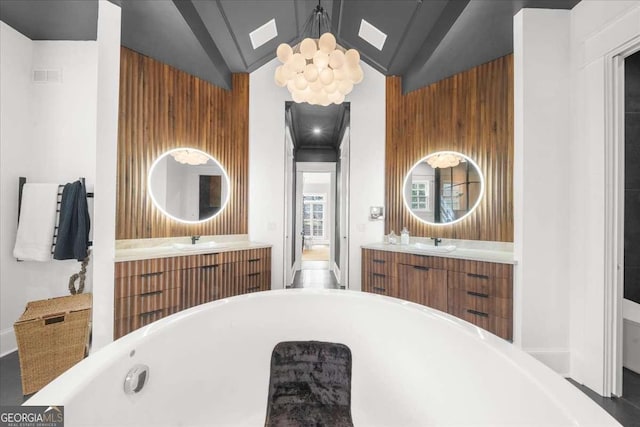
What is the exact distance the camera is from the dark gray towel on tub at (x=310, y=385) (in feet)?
4.60

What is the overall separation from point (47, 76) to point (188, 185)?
1.44m

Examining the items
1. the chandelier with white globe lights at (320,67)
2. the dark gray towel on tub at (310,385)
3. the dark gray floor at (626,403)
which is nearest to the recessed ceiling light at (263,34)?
the chandelier with white globe lights at (320,67)

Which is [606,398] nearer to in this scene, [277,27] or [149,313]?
[149,313]

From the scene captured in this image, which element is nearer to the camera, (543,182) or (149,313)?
(543,182)

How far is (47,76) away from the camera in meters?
2.34

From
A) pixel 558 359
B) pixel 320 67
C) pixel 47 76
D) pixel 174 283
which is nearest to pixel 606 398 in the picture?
pixel 558 359

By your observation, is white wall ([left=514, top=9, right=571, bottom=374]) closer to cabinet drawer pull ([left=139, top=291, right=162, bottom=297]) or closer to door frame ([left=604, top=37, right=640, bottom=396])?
door frame ([left=604, top=37, right=640, bottom=396])

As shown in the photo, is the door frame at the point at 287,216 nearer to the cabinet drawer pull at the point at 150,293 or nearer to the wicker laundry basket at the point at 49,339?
the cabinet drawer pull at the point at 150,293

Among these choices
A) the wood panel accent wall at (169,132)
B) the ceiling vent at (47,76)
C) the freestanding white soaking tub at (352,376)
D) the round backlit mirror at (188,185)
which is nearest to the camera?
the freestanding white soaking tub at (352,376)

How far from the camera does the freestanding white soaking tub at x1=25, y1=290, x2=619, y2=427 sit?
0.81m

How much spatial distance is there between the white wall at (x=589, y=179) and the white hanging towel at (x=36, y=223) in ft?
Result: 13.3

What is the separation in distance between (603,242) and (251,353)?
7.75ft

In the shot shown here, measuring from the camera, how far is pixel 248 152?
335 centimetres

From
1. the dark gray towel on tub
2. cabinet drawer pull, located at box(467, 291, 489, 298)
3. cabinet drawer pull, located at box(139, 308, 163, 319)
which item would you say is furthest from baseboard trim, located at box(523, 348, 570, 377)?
cabinet drawer pull, located at box(139, 308, 163, 319)
